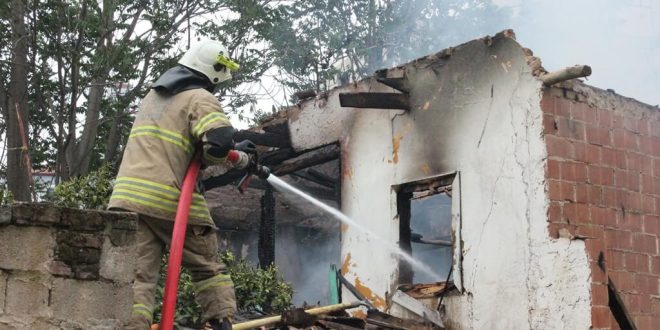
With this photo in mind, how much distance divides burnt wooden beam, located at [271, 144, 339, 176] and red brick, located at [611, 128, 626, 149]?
3148mm

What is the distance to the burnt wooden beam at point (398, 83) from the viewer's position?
8062 millimetres

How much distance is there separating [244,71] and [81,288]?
33.6 ft

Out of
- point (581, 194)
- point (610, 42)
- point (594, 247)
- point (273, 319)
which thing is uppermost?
point (610, 42)

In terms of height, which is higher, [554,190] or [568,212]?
[554,190]

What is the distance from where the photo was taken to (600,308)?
6461mm

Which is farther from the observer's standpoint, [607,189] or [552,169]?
[607,189]

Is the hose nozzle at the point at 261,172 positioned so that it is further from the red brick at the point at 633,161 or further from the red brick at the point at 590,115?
the red brick at the point at 633,161

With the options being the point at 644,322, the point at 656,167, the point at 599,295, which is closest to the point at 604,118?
the point at 656,167

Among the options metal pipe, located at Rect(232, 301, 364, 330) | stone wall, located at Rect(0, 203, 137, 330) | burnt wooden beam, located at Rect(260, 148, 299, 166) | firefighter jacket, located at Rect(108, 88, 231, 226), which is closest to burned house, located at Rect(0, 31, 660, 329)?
metal pipe, located at Rect(232, 301, 364, 330)

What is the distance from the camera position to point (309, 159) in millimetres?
9742

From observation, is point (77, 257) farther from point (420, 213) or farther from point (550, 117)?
point (420, 213)

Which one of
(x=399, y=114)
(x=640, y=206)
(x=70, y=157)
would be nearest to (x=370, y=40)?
(x=70, y=157)

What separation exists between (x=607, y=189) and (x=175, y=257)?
4469 mm

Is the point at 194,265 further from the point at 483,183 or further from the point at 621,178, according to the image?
the point at 621,178
